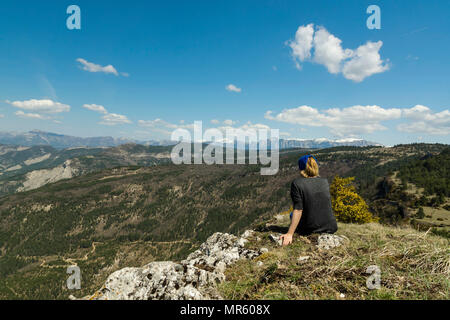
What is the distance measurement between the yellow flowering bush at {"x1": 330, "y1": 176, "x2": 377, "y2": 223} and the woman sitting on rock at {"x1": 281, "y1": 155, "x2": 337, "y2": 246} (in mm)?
23342

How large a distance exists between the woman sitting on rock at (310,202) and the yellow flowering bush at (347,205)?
23.3 m

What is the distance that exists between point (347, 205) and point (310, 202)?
85.5 feet

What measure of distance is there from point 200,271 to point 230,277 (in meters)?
0.96

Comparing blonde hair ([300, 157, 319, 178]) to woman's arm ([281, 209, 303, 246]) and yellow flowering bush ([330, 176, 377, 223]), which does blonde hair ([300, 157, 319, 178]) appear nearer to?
woman's arm ([281, 209, 303, 246])

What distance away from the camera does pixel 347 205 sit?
28.5m

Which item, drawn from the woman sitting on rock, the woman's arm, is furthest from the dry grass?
the woman sitting on rock

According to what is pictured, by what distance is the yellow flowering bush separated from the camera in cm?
2758

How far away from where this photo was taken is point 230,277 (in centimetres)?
609

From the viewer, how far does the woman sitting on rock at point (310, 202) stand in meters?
7.32

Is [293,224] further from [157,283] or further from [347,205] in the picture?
[347,205]

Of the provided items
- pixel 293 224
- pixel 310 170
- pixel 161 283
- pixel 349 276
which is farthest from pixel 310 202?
pixel 161 283

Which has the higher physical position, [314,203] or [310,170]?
[310,170]

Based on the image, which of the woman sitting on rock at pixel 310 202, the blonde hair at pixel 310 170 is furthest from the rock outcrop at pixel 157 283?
the blonde hair at pixel 310 170
